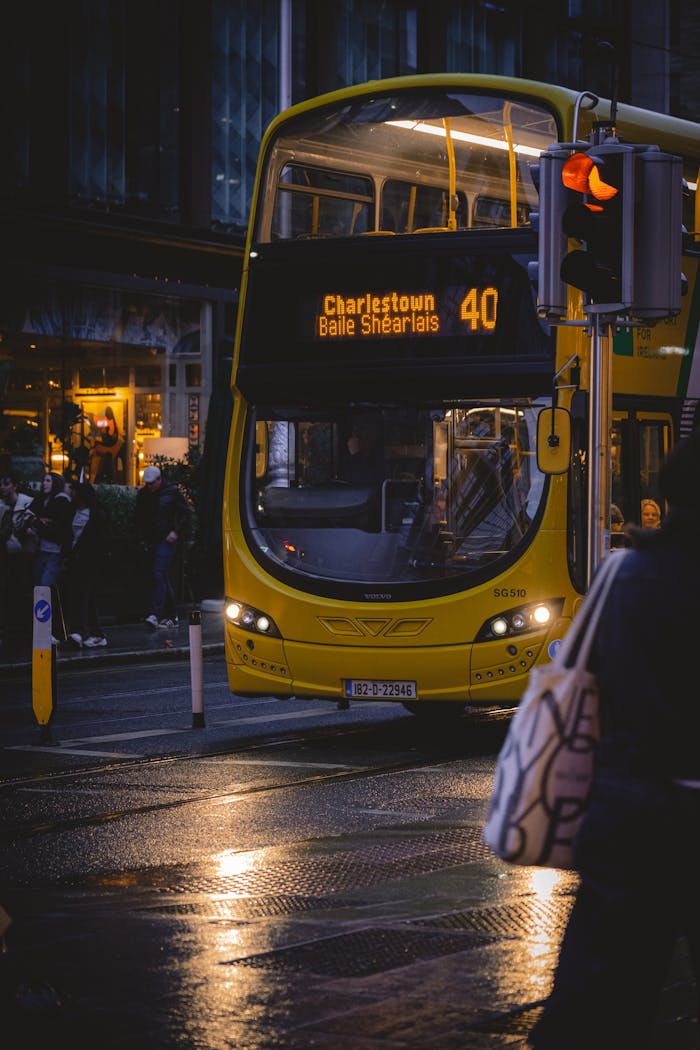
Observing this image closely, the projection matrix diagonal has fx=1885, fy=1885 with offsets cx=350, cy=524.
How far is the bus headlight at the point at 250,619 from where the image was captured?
41.4 ft

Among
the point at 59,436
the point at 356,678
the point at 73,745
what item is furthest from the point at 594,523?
the point at 59,436

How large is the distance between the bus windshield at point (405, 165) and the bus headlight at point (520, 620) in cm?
257

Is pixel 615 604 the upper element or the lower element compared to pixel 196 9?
lower

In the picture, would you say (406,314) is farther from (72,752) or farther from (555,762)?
(555,762)

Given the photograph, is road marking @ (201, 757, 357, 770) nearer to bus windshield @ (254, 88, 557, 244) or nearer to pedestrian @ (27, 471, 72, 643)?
bus windshield @ (254, 88, 557, 244)

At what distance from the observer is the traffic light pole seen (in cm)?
1064

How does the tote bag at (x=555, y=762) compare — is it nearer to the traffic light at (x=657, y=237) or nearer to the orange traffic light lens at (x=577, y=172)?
the traffic light at (x=657, y=237)

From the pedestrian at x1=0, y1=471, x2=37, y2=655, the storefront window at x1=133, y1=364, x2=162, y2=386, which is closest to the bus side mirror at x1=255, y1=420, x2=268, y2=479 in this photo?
the pedestrian at x1=0, y1=471, x2=37, y2=655

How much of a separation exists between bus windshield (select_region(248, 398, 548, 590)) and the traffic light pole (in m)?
1.56

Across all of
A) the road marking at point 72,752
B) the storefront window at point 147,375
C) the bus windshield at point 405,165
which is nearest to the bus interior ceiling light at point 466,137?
the bus windshield at point 405,165

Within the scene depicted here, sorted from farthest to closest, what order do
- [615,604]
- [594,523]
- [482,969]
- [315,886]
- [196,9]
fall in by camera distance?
[196,9] < [594,523] < [315,886] < [482,969] < [615,604]

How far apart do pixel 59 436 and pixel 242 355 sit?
13.6 metres

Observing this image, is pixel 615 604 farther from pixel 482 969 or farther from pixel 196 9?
pixel 196 9

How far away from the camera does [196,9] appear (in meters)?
28.6
